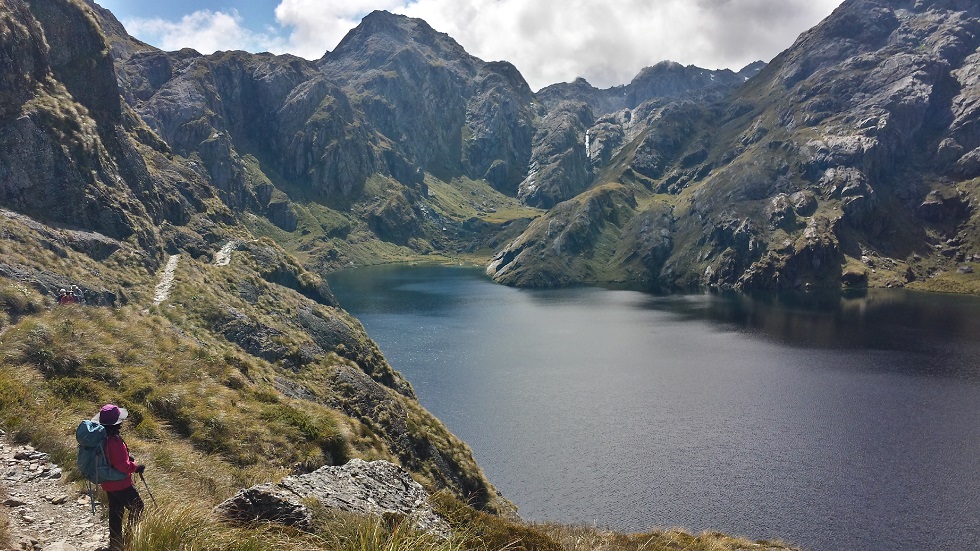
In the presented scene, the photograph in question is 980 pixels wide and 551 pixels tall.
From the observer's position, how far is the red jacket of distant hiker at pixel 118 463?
1162 centimetres

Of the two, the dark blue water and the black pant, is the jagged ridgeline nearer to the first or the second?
the black pant

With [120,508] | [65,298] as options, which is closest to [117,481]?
[120,508]

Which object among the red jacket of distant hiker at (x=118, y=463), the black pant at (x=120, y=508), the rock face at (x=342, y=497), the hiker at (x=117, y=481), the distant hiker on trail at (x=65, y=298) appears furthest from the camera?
the distant hiker on trail at (x=65, y=298)

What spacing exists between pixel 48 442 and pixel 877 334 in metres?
197

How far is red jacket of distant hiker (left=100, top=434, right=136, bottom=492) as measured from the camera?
1162 centimetres

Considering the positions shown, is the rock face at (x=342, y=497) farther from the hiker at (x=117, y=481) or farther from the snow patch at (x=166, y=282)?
the snow patch at (x=166, y=282)

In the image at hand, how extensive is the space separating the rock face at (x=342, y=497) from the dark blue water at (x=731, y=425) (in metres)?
52.8

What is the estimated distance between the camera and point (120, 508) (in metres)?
11.6

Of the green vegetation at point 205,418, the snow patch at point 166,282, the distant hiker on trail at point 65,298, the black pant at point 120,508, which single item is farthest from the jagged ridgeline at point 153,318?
the black pant at point 120,508

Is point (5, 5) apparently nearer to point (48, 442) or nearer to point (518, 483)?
point (48, 442)

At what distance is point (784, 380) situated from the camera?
117m

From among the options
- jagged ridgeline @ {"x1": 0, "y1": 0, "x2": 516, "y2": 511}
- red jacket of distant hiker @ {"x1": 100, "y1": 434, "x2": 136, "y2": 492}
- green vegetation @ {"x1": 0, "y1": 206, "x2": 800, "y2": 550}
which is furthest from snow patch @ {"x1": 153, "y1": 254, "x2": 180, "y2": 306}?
red jacket of distant hiker @ {"x1": 100, "y1": 434, "x2": 136, "y2": 492}

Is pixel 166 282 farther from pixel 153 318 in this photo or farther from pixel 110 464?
pixel 110 464

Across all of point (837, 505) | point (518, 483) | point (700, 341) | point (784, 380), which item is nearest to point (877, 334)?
point (700, 341)
